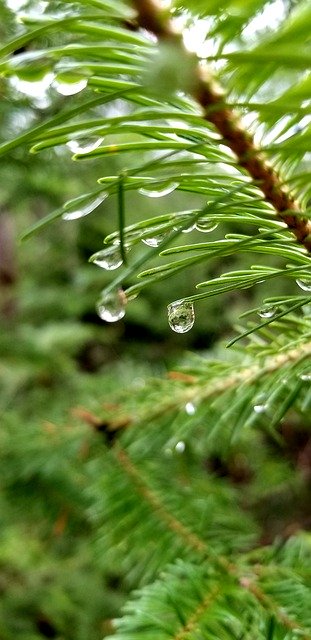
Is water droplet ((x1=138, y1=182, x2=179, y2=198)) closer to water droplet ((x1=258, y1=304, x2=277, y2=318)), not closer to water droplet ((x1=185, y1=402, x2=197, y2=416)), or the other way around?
water droplet ((x1=258, y1=304, x2=277, y2=318))

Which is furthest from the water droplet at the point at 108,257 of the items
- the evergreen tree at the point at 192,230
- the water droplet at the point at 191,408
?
the water droplet at the point at 191,408

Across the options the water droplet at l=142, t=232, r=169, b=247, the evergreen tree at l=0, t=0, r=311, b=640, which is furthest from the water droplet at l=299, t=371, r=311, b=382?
the water droplet at l=142, t=232, r=169, b=247

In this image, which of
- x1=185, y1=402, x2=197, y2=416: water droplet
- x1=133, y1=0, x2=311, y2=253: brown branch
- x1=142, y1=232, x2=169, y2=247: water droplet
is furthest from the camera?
x1=185, y1=402, x2=197, y2=416: water droplet

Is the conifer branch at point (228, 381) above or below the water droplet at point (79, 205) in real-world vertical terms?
below

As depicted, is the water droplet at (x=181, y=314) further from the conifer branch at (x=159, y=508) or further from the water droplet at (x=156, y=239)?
the conifer branch at (x=159, y=508)

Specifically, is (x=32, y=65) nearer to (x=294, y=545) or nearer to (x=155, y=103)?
(x=155, y=103)

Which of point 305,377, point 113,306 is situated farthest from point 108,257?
point 305,377

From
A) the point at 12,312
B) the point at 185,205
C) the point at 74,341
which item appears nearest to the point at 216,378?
the point at 74,341
